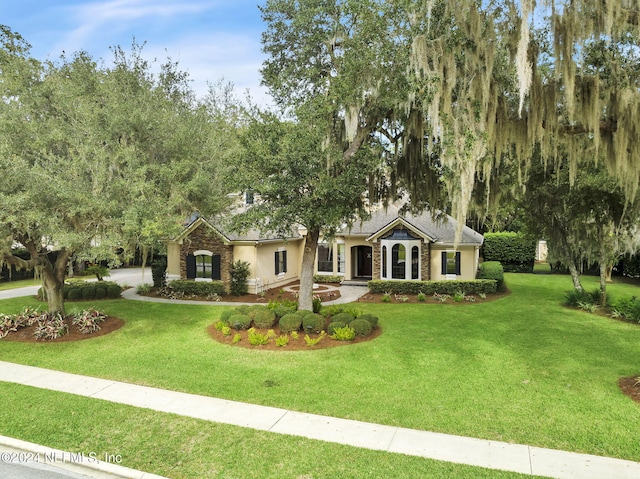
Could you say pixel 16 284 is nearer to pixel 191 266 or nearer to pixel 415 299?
pixel 191 266

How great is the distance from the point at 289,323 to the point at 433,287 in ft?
30.3

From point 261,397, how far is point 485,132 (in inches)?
279

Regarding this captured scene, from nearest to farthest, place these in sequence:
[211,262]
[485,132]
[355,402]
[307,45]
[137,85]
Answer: [355,402], [485,132], [307,45], [137,85], [211,262]

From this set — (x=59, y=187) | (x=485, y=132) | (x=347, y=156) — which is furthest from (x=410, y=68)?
(x=59, y=187)

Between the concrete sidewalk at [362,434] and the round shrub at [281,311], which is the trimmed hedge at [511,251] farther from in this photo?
the concrete sidewalk at [362,434]

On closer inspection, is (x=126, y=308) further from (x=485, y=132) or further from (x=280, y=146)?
(x=485, y=132)

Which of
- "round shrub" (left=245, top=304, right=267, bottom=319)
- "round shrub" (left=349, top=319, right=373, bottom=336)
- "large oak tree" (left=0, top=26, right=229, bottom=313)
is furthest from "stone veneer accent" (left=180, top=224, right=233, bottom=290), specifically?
"round shrub" (left=349, top=319, right=373, bottom=336)

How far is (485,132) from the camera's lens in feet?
28.2

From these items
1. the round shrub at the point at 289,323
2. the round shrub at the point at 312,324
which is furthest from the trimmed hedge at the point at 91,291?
the round shrub at the point at 312,324

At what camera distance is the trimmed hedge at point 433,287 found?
60.3ft

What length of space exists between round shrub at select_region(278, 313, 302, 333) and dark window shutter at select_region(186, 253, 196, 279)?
9128 mm

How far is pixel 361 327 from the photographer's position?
1157cm

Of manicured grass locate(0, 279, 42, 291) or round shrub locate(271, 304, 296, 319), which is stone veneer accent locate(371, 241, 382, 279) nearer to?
round shrub locate(271, 304, 296, 319)

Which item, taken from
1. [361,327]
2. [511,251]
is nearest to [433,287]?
[361,327]
